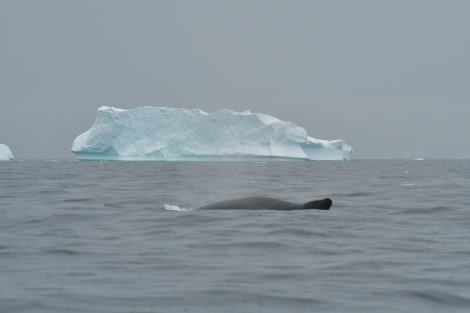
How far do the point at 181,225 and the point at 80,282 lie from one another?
501cm

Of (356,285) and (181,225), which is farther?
(181,225)

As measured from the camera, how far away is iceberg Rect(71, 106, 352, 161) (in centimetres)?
6888

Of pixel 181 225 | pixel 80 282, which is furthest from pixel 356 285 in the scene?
Result: pixel 181 225

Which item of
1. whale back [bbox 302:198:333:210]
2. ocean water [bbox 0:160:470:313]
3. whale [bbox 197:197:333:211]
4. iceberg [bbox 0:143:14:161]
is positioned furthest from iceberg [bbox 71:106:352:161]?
ocean water [bbox 0:160:470:313]

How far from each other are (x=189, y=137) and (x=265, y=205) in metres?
59.1

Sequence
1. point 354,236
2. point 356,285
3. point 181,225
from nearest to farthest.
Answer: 1. point 356,285
2. point 354,236
3. point 181,225

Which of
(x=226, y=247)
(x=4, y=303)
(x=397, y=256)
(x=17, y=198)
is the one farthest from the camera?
(x=17, y=198)

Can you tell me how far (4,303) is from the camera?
6.04 m

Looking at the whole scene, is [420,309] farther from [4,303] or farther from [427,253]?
[4,303]

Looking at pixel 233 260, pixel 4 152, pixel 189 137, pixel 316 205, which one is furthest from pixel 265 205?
pixel 4 152

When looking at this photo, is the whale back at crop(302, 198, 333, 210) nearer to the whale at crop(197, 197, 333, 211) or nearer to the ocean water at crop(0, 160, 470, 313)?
the whale at crop(197, 197, 333, 211)

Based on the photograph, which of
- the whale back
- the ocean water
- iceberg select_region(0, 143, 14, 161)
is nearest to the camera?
the ocean water

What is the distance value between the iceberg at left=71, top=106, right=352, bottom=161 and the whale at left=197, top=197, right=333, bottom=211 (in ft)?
173

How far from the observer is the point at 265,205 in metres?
14.6
